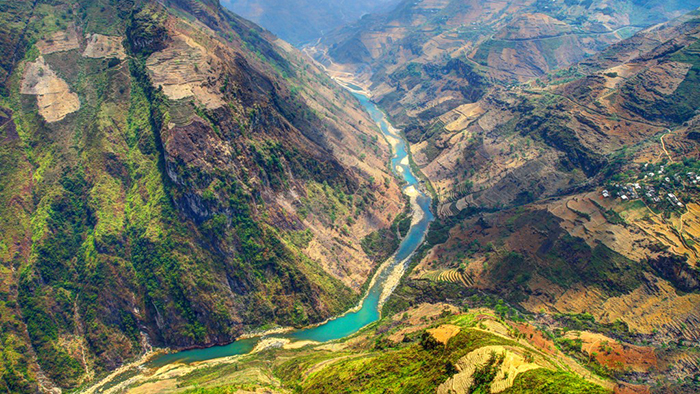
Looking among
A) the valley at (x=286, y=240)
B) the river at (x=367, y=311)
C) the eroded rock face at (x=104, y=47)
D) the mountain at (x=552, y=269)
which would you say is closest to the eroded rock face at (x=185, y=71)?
the valley at (x=286, y=240)

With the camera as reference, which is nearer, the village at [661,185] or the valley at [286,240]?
the valley at [286,240]

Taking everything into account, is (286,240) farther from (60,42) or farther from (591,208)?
(60,42)

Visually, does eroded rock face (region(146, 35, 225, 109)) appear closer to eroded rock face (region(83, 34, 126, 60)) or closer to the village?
eroded rock face (region(83, 34, 126, 60))

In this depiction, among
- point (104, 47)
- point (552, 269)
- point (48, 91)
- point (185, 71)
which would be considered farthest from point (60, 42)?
point (552, 269)

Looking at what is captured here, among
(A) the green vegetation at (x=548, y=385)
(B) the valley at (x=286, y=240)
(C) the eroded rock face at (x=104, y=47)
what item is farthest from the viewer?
(C) the eroded rock face at (x=104, y=47)

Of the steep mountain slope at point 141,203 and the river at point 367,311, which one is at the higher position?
the steep mountain slope at point 141,203

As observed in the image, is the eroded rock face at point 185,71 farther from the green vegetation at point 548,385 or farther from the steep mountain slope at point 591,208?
the green vegetation at point 548,385
